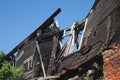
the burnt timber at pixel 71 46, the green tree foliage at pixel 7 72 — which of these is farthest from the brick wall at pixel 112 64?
the green tree foliage at pixel 7 72

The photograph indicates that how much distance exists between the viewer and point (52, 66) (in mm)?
14992

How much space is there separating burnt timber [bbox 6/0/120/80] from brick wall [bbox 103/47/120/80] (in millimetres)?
576

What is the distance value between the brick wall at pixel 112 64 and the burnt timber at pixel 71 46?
576mm

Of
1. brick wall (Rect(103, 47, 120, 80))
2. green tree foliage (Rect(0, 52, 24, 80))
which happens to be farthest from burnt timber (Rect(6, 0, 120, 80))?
green tree foliage (Rect(0, 52, 24, 80))

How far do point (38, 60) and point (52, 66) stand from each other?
198cm

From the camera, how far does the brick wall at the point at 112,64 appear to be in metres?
8.68

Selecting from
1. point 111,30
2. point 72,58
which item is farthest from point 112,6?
point 72,58

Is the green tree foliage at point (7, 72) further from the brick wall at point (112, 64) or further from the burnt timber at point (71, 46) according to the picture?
the brick wall at point (112, 64)

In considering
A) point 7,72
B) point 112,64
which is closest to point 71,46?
point 7,72

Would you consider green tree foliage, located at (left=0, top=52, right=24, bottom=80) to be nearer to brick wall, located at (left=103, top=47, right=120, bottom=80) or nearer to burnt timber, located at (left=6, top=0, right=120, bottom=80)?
burnt timber, located at (left=6, top=0, right=120, bottom=80)

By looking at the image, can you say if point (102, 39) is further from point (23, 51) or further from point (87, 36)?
point (23, 51)

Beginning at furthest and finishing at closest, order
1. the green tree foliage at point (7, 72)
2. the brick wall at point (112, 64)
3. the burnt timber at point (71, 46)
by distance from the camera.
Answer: the green tree foliage at point (7, 72) < the burnt timber at point (71, 46) < the brick wall at point (112, 64)

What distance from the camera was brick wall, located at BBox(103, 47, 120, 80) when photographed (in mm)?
8680

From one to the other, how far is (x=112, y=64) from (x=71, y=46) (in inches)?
241
